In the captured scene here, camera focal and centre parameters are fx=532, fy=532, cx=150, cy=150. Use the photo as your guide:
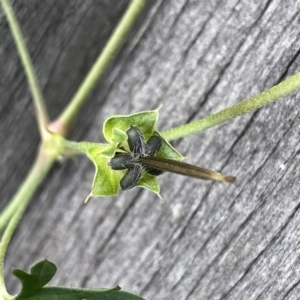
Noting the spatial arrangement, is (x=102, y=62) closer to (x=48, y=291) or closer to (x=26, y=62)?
(x=26, y=62)

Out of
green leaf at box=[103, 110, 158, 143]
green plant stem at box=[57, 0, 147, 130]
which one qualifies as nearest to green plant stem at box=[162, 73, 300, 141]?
green leaf at box=[103, 110, 158, 143]

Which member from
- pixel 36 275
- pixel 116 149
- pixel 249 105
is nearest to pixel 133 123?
pixel 116 149

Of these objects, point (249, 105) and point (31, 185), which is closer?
point (249, 105)

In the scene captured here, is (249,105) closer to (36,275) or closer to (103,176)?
(103,176)

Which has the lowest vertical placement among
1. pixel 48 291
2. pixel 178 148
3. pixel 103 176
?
pixel 48 291

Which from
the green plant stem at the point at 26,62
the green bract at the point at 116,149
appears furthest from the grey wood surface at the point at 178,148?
the green bract at the point at 116,149

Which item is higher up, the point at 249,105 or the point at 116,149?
the point at 249,105

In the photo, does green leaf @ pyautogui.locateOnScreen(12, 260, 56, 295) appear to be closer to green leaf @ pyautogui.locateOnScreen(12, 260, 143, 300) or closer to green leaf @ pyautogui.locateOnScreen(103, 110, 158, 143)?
green leaf @ pyautogui.locateOnScreen(12, 260, 143, 300)
